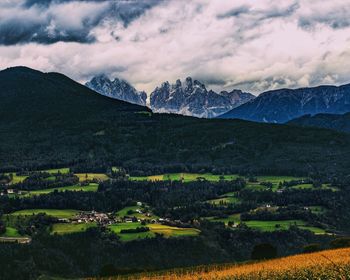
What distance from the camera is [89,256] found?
133 m

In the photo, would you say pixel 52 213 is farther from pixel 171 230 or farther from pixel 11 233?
pixel 171 230

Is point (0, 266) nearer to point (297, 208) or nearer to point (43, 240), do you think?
point (43, 240)

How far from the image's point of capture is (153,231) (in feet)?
460

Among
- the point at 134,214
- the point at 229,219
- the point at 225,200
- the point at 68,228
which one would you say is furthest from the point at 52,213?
the point at 225,200

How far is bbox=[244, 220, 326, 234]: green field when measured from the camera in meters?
148

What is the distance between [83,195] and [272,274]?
161 metres

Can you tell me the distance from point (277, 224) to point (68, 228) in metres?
59.8

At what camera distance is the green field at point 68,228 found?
460 ft

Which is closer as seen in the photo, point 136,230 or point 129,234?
point 129,234

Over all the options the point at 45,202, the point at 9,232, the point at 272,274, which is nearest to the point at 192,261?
the point at 9,232

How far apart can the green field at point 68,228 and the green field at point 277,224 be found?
4634 cm

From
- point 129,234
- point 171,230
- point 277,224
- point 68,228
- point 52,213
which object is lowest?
point 277,224

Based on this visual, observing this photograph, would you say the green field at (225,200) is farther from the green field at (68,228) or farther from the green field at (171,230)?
the green field at (68,228)

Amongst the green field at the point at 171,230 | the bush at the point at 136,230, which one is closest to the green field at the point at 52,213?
the bush at the point at 136,230
